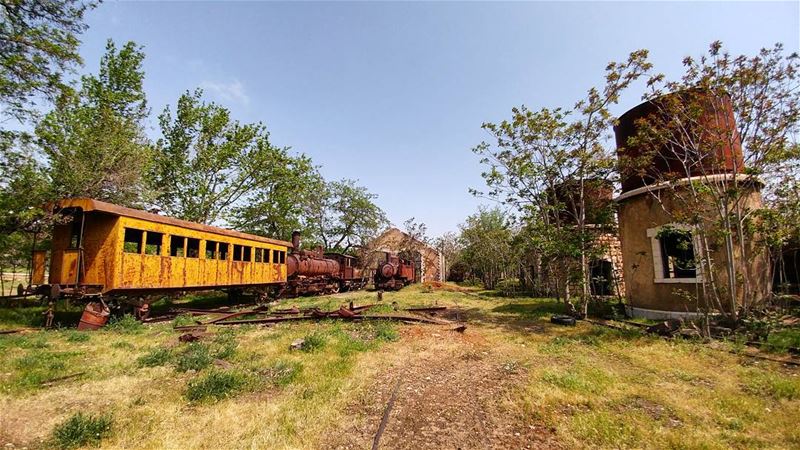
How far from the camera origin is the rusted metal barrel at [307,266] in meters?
21.0

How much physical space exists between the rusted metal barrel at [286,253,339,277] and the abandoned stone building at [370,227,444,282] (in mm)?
11770

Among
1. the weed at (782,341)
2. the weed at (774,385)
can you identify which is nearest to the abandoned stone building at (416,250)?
the weed at (782,341)

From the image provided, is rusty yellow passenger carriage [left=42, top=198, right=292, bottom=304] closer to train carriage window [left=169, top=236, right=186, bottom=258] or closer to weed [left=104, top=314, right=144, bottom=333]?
train carriage window [left=169, top=236, right=186, bottom=258]

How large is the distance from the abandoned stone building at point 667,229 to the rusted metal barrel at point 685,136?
0.03 metres

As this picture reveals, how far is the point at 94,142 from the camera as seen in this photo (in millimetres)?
16828

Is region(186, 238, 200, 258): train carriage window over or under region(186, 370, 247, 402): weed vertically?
over

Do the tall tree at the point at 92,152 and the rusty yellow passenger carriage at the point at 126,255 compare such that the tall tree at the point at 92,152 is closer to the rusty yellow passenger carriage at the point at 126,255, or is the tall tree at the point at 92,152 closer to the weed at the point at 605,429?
the rusty yellow passenger carriage at the point at 126,255

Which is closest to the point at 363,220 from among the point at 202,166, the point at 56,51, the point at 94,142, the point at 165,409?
the point at 202,166

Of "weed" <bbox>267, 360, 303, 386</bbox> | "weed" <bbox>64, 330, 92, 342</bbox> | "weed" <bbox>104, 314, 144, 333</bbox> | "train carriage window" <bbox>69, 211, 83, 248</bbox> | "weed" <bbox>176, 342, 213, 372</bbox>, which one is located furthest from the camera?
"train carriage window" <bbox>69, 211, 83, 248</bbox>

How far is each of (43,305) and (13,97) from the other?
791 cm

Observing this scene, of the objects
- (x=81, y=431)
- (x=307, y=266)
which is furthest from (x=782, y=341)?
(x=307, y=266)

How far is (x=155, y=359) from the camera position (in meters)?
6.96

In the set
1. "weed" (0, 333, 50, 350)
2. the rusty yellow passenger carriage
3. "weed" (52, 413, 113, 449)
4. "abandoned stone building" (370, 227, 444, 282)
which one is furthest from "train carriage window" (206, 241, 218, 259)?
"abandoned stone building" (370, 227, 444, 282)

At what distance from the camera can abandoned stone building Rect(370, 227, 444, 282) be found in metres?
38.8
